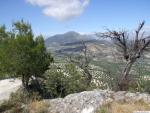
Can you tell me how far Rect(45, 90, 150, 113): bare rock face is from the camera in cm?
2156

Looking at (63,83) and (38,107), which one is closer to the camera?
(38,107)

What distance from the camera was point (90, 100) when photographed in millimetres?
22188

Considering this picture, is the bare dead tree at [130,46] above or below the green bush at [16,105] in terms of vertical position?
above

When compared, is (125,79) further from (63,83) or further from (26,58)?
(26,58)

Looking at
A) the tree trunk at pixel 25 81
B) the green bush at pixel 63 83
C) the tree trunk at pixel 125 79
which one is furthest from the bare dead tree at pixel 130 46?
the tree trunk at pixel 25 81

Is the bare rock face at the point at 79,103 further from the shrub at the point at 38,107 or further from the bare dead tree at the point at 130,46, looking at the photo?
the bare dead tree at the point at 130,46

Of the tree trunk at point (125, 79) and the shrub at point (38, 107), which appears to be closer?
the shrub at point (38, 107)

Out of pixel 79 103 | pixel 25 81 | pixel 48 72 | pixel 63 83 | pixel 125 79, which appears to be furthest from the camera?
pixel 25 81

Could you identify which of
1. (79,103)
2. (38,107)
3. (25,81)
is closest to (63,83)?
(25,81)

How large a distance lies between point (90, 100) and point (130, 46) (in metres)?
15.5

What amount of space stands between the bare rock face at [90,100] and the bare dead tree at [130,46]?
1227cm

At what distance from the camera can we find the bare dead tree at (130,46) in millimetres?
34562

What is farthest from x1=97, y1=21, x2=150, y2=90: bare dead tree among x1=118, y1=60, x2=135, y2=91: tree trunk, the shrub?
the shrub

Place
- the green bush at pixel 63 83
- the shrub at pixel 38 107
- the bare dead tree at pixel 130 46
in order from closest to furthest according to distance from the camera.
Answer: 1. the shrub at pixel 38 107
2. the bare dead tree at pixel 130 46
3. the green bush at pixel 63 83
